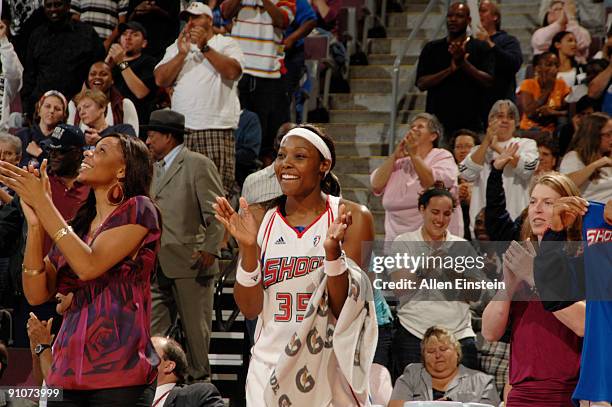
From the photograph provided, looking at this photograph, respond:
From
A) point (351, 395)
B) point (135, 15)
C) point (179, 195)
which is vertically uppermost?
point (135, 15)

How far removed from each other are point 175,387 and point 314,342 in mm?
2064

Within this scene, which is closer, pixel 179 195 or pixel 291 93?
pixel 179 195

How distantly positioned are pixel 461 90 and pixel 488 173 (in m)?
1.48

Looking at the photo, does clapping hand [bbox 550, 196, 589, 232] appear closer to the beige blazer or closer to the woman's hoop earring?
the woman's hoop earring

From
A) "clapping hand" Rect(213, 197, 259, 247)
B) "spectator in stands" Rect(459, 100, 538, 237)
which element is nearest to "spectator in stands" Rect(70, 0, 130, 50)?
"spectator in stands" Rect(459, 100, 538, 237)

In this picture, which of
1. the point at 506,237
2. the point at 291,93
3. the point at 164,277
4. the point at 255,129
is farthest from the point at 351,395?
the point at 291,93

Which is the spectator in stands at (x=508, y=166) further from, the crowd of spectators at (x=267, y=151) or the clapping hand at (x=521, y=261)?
the clapping hand at (x=521, y=261)

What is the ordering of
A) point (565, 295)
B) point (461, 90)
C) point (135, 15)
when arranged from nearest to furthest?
point (565, 295) → point (461, 90) → point (135, 15)

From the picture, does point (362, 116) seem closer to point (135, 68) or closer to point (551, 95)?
point (551, 95)

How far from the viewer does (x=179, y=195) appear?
7.26 metres

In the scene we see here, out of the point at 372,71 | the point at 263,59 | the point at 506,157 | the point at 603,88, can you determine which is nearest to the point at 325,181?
the point at 506,157

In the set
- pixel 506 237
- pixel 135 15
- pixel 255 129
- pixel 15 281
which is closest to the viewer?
pixel 15 281

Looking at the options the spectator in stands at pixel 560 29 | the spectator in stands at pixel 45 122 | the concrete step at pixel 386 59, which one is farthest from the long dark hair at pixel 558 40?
the spectator in stands at pixel 45 122

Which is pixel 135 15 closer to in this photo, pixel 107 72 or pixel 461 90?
pixel 107 72
